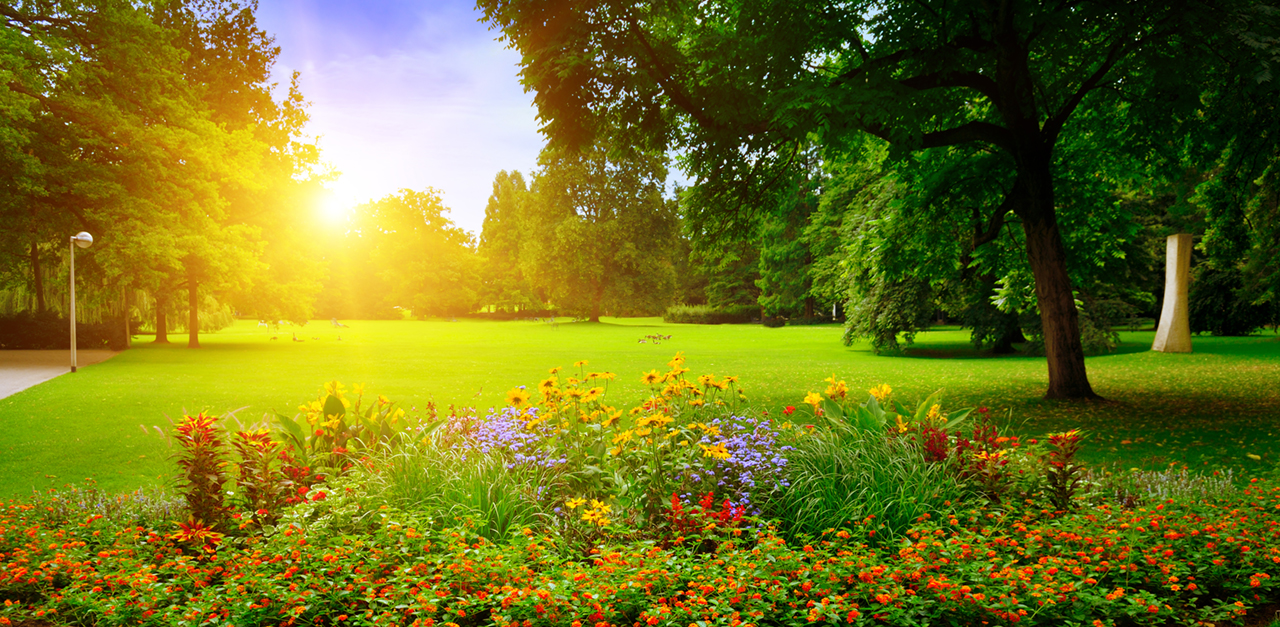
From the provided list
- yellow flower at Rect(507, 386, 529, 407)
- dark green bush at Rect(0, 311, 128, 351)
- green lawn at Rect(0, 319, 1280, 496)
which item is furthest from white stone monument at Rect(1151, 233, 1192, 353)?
dark green bush at Rect(0, 311, 128, 351)

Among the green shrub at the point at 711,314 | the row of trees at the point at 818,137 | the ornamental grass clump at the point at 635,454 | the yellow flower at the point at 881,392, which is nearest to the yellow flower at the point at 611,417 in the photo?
the ornamental grass clump at the point at 635,454

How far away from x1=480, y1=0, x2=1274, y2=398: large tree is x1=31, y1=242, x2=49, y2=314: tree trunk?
22.7 meters

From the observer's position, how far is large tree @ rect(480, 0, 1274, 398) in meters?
8.91

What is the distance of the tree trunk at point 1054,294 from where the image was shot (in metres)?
10.7

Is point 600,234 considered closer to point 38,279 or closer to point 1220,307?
point 38,279

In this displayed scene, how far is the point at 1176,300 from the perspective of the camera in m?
20.3

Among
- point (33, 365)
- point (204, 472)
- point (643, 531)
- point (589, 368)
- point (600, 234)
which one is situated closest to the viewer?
point (643, 531)

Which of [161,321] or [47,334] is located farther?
[161,321]

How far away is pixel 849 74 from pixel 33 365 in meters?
21.5

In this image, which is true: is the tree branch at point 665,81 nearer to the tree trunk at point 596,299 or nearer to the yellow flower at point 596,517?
the yellow flower at point 596,517

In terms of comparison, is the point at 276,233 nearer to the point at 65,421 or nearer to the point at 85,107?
the point at 85,107

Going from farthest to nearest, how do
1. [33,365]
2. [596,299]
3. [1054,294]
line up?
[596,299] < [33,365] < [1054,294]

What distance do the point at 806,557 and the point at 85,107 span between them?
80.2ft

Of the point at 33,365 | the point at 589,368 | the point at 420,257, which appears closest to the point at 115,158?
the point at 33,365
